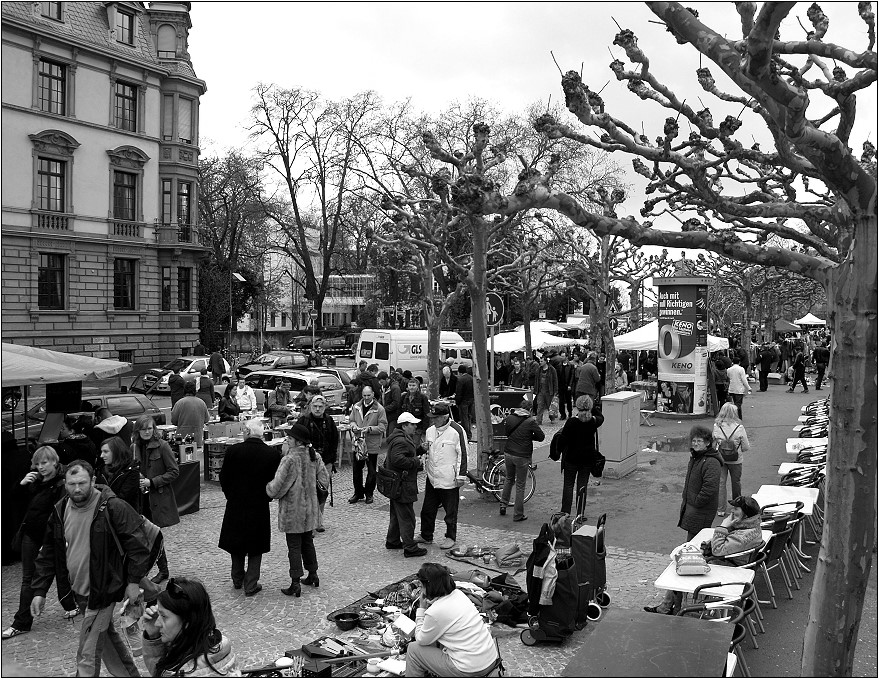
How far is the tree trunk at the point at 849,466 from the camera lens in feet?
13.2

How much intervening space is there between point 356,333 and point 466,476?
45.5 m

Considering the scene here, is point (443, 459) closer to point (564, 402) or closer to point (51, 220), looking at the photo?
point (564, 402)

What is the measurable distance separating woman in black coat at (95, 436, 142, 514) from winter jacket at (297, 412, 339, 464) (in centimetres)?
299

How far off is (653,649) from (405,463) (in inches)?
168

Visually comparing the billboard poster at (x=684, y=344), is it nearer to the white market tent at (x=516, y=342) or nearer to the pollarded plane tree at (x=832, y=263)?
the white market tent at (x=516, y=342)

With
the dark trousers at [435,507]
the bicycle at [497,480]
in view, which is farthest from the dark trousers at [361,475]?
the dark trousers at [435,507]

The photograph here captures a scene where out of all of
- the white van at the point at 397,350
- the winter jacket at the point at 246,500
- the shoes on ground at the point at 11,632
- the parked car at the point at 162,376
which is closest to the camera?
the shoes on ground at the point at 11,632

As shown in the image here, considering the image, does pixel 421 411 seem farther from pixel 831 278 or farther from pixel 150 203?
pixel 150 203

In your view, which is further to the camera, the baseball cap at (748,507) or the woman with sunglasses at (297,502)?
the woman with sunglasses at (297,502)

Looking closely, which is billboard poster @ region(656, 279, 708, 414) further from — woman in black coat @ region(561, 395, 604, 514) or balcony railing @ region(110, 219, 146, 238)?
balcony railing @ region(110, 219, 146, 238)

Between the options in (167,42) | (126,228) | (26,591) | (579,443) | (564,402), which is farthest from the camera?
(167,42)

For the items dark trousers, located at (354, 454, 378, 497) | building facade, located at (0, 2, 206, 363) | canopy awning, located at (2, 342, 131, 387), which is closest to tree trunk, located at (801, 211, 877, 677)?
dark trousers, located at (354, 454, 378, 497)

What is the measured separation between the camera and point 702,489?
7.67 metres

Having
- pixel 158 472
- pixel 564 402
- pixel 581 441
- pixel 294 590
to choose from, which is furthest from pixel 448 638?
pixel 564 402
